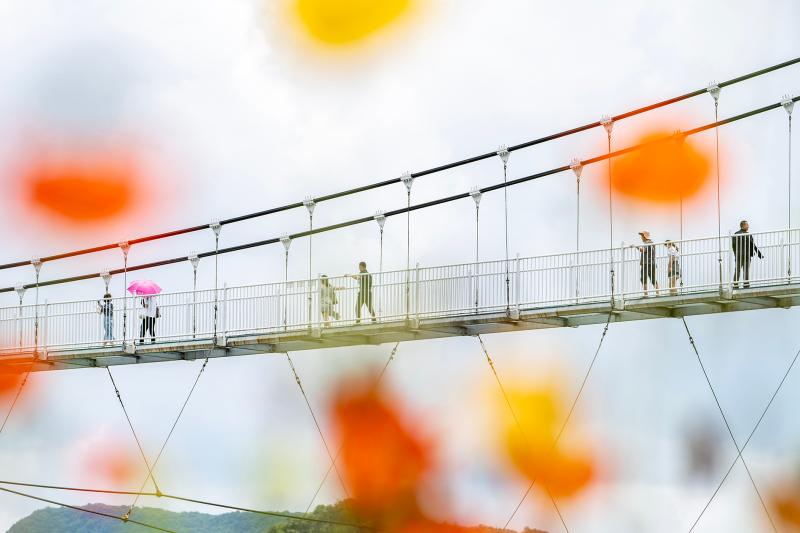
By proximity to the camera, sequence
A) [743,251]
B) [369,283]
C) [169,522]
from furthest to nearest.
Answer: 1. [169,522]
2. [369,283]
3. [743,251]

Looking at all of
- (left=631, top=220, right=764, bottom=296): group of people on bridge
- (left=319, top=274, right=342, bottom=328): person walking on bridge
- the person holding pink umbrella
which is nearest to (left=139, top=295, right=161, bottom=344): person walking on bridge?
the person holding pink umbrella

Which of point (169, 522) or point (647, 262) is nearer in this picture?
point (647, 262)

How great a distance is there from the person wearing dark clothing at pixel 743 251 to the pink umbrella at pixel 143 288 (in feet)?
72.5

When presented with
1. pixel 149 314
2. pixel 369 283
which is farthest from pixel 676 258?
pixel 149 314

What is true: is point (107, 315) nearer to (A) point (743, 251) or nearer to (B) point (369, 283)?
(B) point (369, 283)

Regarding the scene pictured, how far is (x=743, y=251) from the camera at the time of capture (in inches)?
2124

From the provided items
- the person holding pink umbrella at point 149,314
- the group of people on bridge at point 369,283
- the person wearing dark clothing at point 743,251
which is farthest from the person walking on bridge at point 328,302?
the person wearing dark clothing at point 743,251

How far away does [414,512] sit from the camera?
74.6 meters

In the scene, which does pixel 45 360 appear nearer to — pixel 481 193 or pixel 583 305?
Result: pixel 481 193

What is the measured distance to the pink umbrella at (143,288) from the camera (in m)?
66.2

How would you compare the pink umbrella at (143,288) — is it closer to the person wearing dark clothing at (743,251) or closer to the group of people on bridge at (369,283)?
the group of people on bridge at (369,283)

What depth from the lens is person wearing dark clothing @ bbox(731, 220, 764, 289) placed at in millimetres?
53375

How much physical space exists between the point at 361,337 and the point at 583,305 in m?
7.91

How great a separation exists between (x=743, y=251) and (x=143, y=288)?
74.4 ft
